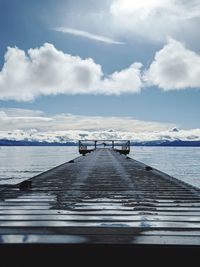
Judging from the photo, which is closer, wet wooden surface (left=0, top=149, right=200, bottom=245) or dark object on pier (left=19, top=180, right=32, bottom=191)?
wet wooden surface (left=0, top=149, right=200, bottom=245)

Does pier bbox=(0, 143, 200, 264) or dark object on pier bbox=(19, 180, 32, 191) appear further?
dark object on pier bbox=(19, 180, 32, 191)

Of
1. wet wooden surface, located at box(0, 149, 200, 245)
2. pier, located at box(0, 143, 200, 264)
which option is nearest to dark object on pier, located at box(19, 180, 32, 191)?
pier, located at box(0, 143, 200, 264)

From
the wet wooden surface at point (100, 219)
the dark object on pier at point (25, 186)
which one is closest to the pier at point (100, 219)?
the wet wooden surface at point (100, 219)

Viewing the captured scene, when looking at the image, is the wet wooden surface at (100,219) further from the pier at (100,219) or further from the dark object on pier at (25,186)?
the dark object on pier at (25,186)

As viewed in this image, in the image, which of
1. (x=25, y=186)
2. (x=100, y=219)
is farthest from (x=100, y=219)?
(x=25, y=186)

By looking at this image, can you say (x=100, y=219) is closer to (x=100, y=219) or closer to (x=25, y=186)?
(x=100, y=219)

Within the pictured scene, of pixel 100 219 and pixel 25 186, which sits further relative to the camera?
pixel 25 186

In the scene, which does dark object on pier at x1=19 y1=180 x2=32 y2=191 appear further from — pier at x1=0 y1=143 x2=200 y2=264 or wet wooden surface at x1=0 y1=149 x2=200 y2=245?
wet wooden surface at x1=0 y1=149 x2=200 y2=245

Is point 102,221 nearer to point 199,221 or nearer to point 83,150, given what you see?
point 199,221

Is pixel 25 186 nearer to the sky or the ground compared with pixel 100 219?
nearer to the ground

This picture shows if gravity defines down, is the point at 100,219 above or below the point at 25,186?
above

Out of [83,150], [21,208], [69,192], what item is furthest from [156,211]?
[83,150]
